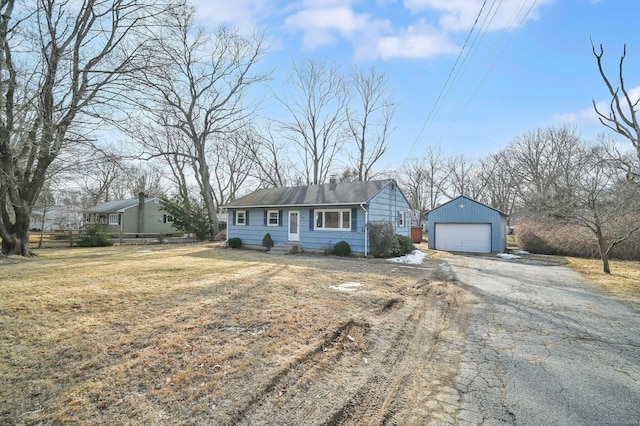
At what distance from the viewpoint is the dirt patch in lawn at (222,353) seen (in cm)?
255

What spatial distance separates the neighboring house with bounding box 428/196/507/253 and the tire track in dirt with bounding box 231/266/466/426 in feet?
48.2

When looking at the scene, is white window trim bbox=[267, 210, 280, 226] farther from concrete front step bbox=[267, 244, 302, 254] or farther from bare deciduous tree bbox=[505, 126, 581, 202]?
bare deciduous tree bbox=[505, 126, 581, 202]

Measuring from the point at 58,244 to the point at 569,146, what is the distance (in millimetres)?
42042

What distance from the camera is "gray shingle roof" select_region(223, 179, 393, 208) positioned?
1468cm

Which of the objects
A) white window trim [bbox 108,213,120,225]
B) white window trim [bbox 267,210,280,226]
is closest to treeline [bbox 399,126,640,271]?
white window trim [bbox 267,210,280,226]

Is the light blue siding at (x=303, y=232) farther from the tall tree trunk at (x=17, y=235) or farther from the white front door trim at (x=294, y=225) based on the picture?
the tall tree trunk at (x=17, y=235)

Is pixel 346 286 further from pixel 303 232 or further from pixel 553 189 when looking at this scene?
pixel 553 189

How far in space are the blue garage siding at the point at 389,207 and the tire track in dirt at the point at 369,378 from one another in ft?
32.3

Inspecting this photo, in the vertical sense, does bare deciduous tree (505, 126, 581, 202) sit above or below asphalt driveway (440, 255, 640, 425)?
above

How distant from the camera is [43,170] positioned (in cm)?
1196

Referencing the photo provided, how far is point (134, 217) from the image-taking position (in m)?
29.1

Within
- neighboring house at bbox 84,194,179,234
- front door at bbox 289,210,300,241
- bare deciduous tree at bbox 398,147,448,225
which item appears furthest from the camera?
bare deciduous tree at bbox 398,147,448,225

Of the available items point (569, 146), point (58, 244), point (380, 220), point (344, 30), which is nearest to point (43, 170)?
point (58, 244)

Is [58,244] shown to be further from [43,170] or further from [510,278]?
[510,278]
